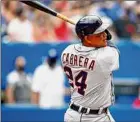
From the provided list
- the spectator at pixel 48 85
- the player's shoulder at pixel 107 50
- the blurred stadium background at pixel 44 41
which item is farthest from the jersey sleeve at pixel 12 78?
the player's shoulder at pixel 107 50

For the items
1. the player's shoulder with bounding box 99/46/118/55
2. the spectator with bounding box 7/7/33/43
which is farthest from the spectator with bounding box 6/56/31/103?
the player's shoulder with bounding box 99/46/118/55

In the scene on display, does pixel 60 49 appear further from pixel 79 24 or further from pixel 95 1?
pixel 79 24

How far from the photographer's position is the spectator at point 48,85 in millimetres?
10977

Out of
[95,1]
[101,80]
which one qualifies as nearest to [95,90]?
[101,80]

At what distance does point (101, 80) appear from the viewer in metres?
6.78

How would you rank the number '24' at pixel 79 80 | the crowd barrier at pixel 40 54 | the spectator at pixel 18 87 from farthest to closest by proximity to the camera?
the crowd barrier at pixel 40 54 < the spectator at pixel 18 87 < the number '24' at pixel 79 80

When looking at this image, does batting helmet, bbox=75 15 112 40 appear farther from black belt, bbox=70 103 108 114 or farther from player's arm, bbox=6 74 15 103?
player's arm, bbox=6 74 15 103

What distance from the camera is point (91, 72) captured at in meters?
6.75

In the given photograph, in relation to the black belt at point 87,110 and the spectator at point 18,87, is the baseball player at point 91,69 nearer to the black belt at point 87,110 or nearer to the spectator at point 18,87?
the black belt at point 87,110

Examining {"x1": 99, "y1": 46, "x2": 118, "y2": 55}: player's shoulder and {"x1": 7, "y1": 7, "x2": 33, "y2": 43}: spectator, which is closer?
{"x1": 99, "y1": 46, "x2": 118, "y2": 55}: player's shoulder

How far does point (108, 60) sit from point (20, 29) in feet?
18.0

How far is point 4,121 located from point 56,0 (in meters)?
2.96

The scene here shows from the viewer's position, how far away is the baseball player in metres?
6.68

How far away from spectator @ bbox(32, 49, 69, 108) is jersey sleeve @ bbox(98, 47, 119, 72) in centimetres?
429
